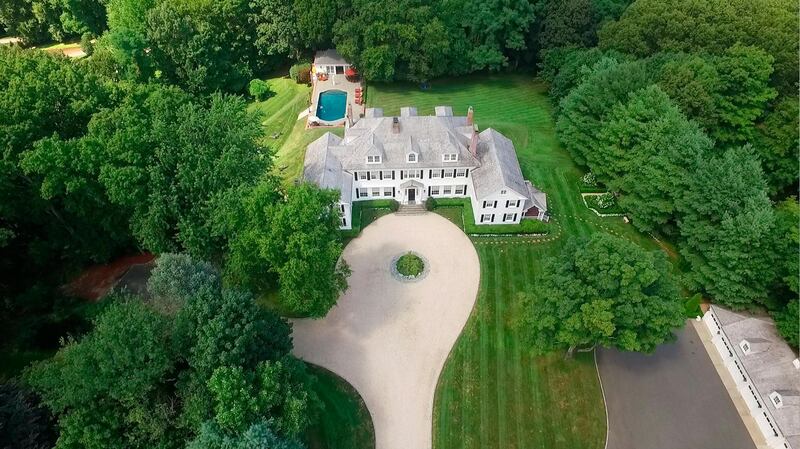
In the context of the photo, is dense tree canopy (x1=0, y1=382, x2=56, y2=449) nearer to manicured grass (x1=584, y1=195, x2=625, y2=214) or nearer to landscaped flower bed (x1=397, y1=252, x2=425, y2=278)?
landscaped flower bed (x1=397, y1=252, x2=425, y2=278)

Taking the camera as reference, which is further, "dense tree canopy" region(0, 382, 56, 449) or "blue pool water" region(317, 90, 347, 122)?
"blue pool water" region(317, 90, 347, 122)

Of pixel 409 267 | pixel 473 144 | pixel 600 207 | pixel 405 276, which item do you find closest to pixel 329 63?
pixel 473 144

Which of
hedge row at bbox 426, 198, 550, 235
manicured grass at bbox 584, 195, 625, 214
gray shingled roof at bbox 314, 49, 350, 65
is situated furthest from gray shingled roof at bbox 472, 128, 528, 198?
gray shingled roof at bbox 314, 49, 350, 65

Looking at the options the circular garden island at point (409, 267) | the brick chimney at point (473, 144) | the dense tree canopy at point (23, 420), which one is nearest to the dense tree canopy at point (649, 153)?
the brick chimney at point (473, 144)

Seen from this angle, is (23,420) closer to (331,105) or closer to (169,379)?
(169,379)

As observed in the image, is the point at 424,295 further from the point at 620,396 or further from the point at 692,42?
the point at 692,42

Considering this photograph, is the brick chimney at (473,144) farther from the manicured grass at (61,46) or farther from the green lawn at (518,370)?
the manicured grass at (61,46)
